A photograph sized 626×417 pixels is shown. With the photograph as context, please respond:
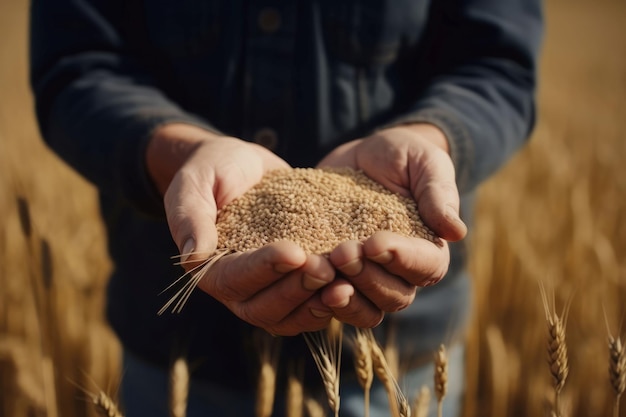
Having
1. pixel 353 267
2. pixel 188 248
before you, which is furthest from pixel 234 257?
pixel 353 267

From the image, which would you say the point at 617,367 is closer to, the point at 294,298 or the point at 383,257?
the point at 383,257

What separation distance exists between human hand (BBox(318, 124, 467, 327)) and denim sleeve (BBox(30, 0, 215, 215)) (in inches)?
16.7

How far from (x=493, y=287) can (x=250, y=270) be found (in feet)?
5.30

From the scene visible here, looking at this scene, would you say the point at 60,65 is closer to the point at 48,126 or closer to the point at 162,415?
the point at 48,126

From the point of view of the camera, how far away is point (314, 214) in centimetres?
110

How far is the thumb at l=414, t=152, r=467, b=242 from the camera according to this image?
967 millimetres

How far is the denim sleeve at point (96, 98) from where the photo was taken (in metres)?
1.25

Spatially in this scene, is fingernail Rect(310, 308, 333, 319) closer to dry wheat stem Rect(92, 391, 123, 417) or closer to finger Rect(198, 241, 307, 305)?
finger Rect(198, 241, 307, 305)

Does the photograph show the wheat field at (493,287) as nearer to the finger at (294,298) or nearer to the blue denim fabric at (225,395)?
the blue denim fabric at (225,395)

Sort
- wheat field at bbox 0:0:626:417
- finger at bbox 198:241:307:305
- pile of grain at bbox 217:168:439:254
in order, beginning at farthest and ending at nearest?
wheat field at bbox 0:0:626:417 → pile of grain at bbox 217:168:439:254 → finger at bbox 198:241:307:305

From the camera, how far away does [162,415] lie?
4.86 feet

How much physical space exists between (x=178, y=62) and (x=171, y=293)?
59 cm

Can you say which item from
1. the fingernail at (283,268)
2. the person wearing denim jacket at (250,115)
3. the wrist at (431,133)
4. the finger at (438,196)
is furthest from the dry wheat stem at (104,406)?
the wrist at (431,133)

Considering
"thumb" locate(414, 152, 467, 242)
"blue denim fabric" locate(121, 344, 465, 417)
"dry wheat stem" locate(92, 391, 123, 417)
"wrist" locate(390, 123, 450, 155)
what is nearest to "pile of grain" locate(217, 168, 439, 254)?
"thumb" locate(414, 152, 467, 242)
